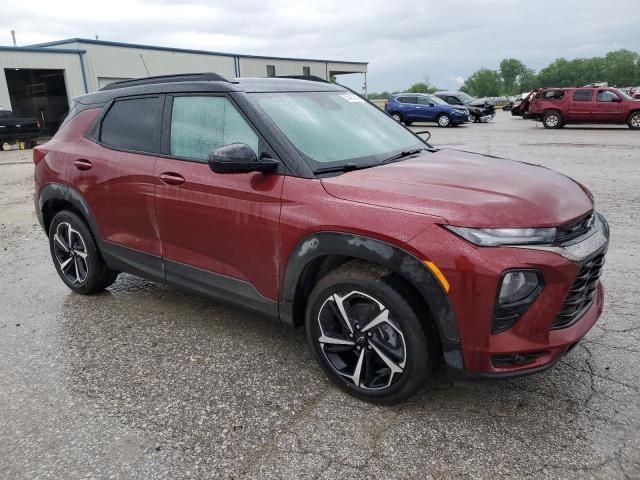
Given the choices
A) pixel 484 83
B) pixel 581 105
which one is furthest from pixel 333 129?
pixel 484 83

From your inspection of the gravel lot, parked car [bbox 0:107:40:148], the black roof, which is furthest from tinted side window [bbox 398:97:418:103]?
the black roof

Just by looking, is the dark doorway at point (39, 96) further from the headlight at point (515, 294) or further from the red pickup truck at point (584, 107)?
the headlight at point (515, 294)

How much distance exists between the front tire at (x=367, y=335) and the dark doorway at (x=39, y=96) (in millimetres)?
32764

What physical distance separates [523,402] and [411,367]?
715 mm

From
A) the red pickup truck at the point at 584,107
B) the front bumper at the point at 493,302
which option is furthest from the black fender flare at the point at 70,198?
the red pickup truck at the point at 584,107

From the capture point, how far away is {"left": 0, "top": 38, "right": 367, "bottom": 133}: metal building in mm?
25859

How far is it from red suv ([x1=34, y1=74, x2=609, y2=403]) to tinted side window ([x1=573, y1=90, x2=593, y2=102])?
19442 millimetres

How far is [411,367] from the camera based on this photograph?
2.65 m

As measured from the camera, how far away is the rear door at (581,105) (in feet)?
66.7

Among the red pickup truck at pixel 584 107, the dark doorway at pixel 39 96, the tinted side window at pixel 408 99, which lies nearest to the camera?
the red pickup truck at pixel 584 107

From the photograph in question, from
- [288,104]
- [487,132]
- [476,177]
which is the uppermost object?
[288,104]

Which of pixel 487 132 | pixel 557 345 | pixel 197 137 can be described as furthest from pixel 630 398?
pixel 487 132

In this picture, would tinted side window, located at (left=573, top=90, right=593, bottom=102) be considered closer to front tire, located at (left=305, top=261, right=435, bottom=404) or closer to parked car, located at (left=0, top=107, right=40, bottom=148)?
front tire, located at (left=305, top=261, right=435, bottom=404)

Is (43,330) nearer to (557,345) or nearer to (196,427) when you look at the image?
(196,427)
